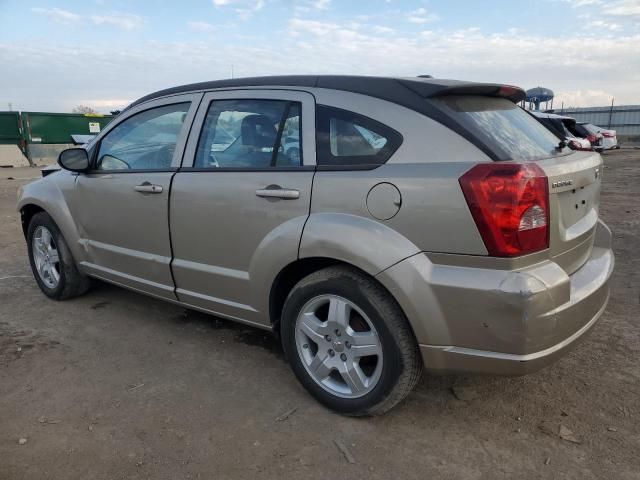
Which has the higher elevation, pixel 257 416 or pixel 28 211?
pixel 28 211

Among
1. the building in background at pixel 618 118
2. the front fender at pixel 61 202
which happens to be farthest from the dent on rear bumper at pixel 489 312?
the building in background at pixel 618 118

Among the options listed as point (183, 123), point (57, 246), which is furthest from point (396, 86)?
point (57, 246)

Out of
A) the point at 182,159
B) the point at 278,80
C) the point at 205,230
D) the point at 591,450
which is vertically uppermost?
the point at 278,80

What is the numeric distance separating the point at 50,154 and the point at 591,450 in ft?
64.1

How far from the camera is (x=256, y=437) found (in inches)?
103

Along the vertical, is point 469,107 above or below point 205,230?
above

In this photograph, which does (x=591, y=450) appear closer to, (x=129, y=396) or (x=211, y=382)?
(x=211, y=382)

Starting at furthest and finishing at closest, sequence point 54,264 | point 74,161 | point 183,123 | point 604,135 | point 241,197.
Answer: point 604,135 → point 54,264 → point 74,161 → point 183,123 → point 241,197

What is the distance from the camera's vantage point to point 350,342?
2.65 meters

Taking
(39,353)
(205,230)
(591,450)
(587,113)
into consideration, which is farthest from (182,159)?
(587,113)

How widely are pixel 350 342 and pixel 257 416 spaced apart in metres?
0.66

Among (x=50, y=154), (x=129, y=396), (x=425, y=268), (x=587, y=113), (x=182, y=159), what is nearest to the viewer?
(x=425, y=268)

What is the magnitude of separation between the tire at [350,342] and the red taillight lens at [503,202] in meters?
0.57

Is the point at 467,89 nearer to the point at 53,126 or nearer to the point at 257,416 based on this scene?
the point at 257,416
